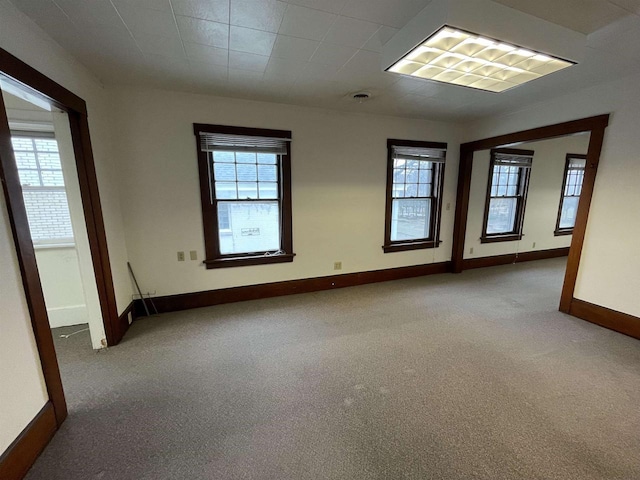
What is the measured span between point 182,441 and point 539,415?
7.22ft

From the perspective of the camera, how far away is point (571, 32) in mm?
1756

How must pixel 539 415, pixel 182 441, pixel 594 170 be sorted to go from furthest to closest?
1. pixel 594 170
2. pixel 539 415
3. pixel 182 441

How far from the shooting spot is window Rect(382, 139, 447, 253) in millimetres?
4027

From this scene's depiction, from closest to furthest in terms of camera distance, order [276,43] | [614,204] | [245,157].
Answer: [276,43], [614,204], [245,157]

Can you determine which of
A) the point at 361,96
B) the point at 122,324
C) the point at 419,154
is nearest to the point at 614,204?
the point at 419,154

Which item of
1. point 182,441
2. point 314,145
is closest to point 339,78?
point 314,145

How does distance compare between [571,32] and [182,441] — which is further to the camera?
[571,32]

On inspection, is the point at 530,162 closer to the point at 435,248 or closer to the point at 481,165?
the point at 481,165

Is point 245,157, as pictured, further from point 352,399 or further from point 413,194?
point 352,399

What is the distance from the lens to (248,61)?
2.19 m

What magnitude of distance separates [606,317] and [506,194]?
9.07 ft

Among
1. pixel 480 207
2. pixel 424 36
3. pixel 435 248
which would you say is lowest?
pixel 435 248

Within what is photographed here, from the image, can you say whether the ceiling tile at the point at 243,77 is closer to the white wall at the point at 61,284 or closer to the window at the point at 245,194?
the window at the point at 245,194

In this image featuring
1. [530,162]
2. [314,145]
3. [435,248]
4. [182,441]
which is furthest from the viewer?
[530,162]
